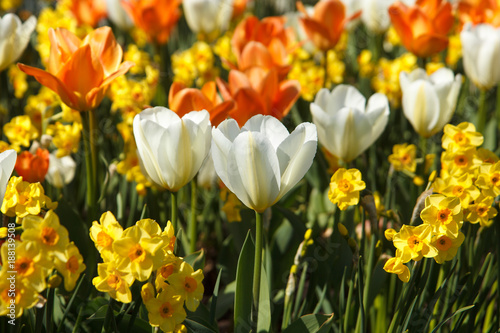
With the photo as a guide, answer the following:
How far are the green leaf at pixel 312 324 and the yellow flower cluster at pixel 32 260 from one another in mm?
522

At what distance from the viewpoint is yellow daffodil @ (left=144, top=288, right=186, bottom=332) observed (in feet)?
3.21

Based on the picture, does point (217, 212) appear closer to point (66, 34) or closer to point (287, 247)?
point (287, 247)

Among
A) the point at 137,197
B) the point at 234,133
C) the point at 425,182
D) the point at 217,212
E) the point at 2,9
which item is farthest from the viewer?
the point at 2,9

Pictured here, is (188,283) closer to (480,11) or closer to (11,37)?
(11,37)

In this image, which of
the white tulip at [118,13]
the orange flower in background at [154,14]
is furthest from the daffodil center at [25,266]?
the white tulip at [118,13]

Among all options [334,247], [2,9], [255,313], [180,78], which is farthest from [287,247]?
[2,9]

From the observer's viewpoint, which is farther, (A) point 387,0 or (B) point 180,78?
(A) point 387,0

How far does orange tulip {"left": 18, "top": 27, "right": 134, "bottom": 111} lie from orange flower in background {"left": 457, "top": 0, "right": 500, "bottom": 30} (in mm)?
1786

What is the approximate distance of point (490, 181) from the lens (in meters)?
1.16

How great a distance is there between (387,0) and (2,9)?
385cm

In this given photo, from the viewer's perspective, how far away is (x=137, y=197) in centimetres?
191

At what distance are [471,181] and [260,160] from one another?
49 centimetres

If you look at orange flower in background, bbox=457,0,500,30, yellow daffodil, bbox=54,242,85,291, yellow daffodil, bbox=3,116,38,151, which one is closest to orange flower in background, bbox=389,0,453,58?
orange flower in background, bbox=457,0,500,30

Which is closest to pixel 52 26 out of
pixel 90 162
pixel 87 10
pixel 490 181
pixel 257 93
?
pixel 87 10
